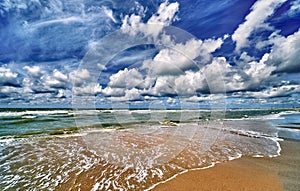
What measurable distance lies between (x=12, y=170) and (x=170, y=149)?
852 centimetres

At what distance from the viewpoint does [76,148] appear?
1198 centimetres

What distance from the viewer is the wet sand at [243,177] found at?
612 centimetres

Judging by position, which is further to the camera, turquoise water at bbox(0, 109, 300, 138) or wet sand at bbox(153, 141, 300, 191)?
turquoise water at bbox(0, 109, 300, 138)

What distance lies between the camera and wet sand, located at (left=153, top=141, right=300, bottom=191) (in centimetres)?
612

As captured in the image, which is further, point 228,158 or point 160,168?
point 228,158

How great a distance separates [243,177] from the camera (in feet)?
23.0

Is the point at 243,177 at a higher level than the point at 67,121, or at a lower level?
lower

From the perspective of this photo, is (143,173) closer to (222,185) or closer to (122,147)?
(222,185)

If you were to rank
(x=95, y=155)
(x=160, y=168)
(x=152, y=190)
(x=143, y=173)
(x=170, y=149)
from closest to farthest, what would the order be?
(x=152, y=190), (x=143, y=173), (x=160, y=168), (x=95, y=155), (x=170, y=149)

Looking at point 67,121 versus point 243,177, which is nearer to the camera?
point 243,177

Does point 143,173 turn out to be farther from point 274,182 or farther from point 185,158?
point 274,182

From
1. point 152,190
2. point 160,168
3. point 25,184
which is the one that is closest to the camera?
point 152,190

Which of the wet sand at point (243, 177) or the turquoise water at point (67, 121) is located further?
the turquoise water at point (67, 121)

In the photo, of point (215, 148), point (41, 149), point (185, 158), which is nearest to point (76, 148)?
point (41, 149)
